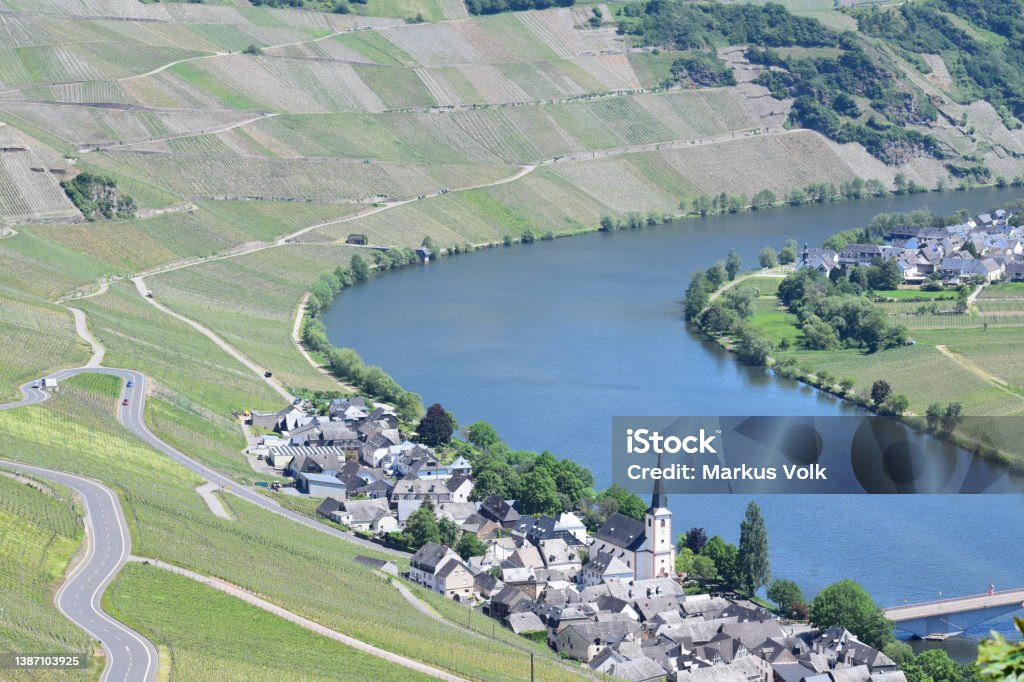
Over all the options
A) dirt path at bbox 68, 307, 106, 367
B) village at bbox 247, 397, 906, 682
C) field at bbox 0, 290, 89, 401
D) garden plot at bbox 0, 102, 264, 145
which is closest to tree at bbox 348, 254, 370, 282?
garden plot at bbox 0, 102, 264, 145

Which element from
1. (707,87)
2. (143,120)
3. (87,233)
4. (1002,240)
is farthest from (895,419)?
(707,87)

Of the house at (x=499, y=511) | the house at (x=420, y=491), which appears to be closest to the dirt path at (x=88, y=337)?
the house at (x=420, y=491)

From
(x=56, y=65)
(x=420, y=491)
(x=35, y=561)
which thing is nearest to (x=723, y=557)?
(x=420, y=491)

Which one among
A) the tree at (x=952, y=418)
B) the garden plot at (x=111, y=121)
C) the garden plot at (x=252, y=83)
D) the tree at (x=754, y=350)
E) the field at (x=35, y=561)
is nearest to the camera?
the field at (x=35, y=561)

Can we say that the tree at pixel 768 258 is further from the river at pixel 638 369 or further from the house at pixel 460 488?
the house at pixel 460 488

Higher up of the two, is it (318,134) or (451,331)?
(318,134)

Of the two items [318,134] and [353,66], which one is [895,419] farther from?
[353,66]
